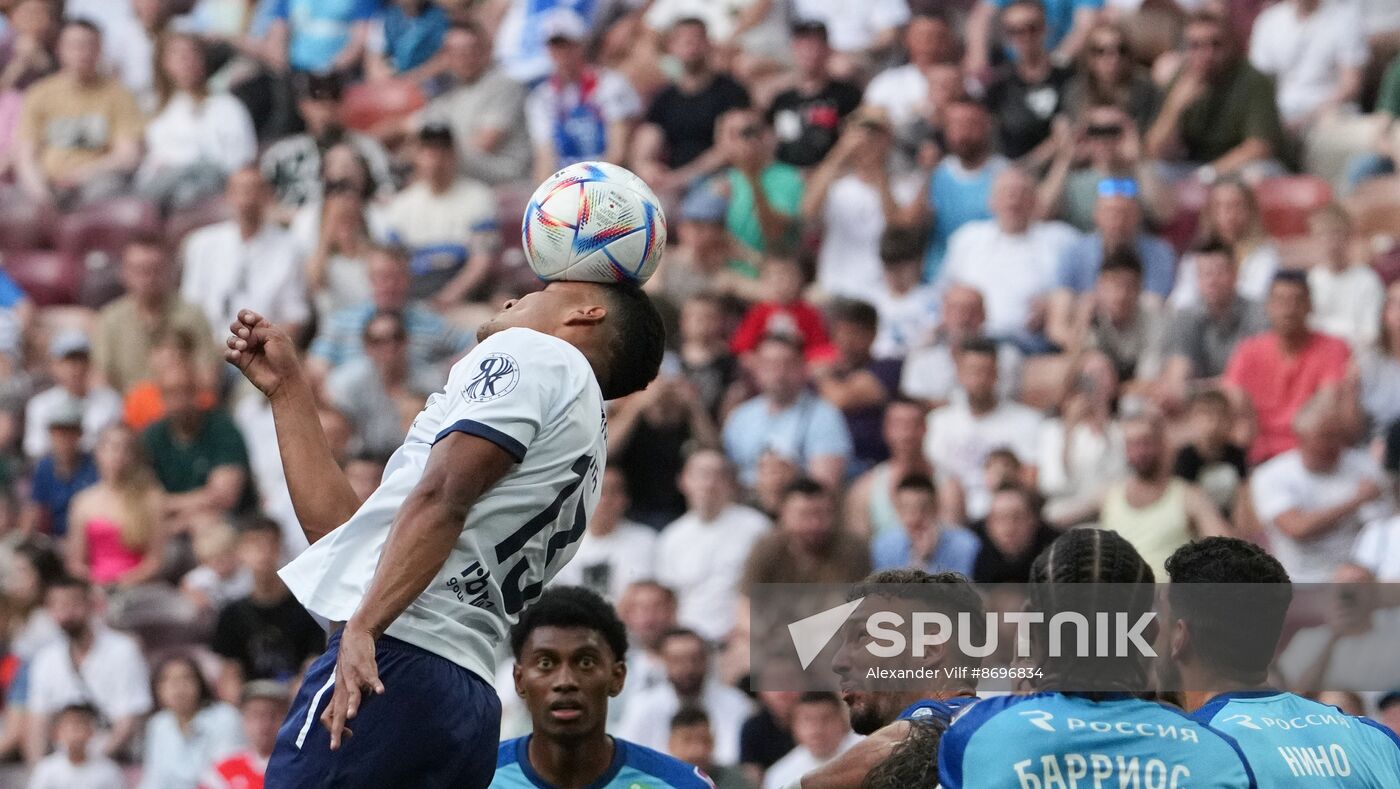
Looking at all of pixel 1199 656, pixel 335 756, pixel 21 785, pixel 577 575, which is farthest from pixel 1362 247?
pixel 335 756

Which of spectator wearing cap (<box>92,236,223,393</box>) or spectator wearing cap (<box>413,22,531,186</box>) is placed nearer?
spectator wearing cap (<box>92,236,223,393</box>)

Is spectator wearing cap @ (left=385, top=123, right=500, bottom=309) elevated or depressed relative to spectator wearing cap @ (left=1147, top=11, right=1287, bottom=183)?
depressed

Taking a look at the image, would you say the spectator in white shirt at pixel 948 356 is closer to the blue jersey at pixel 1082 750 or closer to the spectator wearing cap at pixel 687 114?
the spectator wearing cap at pixel 687 114

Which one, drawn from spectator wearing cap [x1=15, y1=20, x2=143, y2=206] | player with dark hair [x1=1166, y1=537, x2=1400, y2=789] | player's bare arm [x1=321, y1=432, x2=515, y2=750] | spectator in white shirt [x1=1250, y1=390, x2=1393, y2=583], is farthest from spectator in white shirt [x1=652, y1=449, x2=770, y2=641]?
player's bare arm [x1=321, y1=432, x2=515, y2=750]

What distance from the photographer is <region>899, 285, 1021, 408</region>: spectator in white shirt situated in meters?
12.1

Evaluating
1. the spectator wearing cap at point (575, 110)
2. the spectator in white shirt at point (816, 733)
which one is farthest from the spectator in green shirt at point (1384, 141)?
the spectator in white shirt at point (816, 733)

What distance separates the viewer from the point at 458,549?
4809 millimetres

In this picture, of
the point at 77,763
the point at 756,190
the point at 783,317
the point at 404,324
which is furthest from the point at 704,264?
the point at 77,763

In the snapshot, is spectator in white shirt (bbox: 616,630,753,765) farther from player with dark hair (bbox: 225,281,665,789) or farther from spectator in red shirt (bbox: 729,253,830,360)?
player with dark hair (bbox: 225,281,665,789)

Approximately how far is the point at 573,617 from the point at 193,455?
691cm

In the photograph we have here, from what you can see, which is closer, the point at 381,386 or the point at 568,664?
the point at 568,664

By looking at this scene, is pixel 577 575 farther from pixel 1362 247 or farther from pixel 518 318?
pixel 518 318

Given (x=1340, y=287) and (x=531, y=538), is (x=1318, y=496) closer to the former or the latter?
(x=1340, y=287)

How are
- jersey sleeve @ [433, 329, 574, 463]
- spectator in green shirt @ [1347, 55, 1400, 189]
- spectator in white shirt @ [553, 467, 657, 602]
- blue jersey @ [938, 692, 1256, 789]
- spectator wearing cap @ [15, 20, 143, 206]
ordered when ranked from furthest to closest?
spectator wearing cap @ [15, 20, 143, 206] < spectator in green shirt @ [1347, 55, 1400, 189] < spectator in white shirt @ [553, 467, 657, 602] < blue jersey @ [938, 692, 1256, 789] < jersey sleeve @ [433, 329, 574, 463]
